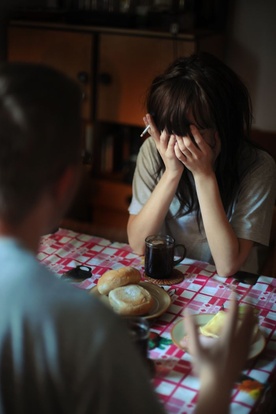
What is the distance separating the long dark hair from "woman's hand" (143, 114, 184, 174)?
2cm

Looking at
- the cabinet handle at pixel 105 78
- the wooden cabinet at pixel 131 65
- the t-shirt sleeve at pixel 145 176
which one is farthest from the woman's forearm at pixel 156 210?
the cabinet handle at pixel 105 78

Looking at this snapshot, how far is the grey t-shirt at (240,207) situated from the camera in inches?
66.2

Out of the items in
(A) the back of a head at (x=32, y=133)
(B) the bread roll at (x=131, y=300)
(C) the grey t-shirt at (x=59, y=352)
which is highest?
(A) the back of a head at (x=32, y=133)

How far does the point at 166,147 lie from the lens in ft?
5.57

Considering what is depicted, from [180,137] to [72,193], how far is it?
82 cm

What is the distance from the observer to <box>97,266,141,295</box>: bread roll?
1.40 m

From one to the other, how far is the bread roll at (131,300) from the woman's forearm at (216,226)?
31cm

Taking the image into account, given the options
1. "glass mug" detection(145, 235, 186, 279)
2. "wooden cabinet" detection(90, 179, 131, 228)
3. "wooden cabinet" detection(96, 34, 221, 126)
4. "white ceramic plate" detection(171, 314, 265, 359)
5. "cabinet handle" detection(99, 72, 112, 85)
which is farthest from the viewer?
"wooden cabinet" detection(90, 179, 131, 228)

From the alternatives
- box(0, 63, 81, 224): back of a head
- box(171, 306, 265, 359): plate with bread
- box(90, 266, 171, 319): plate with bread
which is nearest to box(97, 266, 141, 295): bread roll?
box(90, 266, 171, 319): plate with bread

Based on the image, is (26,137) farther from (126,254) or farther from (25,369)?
(126,254)

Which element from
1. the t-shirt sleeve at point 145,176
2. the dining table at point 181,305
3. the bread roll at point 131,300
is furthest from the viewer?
the t-shirt sleeve at point 145,176

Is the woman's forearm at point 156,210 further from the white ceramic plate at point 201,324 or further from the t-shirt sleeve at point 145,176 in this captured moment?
the white ceramic plate at point 201,324

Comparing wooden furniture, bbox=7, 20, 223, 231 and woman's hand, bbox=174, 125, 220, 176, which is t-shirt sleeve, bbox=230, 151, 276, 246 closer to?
woman's hand, bbox=174, 125, 220, 176

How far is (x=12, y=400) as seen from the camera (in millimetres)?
778
